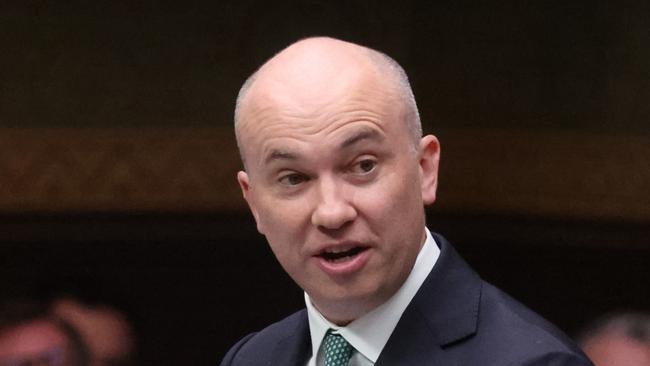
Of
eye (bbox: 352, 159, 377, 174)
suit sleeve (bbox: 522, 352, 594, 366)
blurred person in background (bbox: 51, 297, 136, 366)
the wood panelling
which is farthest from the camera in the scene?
the wood panelling

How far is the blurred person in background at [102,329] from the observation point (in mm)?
4520

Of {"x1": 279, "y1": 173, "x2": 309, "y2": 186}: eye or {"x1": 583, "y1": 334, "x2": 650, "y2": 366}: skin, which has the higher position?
{"x1": 583, "y1": 334, "x2": 650, "y2": 366}: skin

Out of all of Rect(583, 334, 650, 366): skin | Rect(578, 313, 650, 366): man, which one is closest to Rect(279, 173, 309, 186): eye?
Rect(583, 334, 650, 366): skin

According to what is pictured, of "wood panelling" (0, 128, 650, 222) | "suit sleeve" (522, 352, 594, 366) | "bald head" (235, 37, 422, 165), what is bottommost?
"suit sleeve" (522, 352, 594, 366)

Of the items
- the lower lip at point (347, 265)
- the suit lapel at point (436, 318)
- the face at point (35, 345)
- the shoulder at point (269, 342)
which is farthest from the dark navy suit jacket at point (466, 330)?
the face at point (35, 345)

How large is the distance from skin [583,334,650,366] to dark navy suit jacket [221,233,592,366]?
1357 mm

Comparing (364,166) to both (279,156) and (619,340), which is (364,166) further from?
(619,340)

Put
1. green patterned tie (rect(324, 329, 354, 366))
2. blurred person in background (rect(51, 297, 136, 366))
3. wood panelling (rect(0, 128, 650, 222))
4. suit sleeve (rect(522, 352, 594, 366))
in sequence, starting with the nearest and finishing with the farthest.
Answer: suit sleeve (rect(522, 352, 594, 366)), green patterned tie (rect(324, 329, 354, 366)), blurred person in background (rect(51, 297, 136, 366)), wood panelling (rect(0, 128, 650, 222))

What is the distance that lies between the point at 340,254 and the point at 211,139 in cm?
236

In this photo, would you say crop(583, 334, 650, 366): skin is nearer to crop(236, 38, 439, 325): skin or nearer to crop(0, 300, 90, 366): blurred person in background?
crop(0, 300, 90, 366): blurred person in background

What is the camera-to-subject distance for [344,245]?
7.69ft

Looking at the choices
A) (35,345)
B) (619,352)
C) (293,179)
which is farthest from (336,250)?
(35,345)

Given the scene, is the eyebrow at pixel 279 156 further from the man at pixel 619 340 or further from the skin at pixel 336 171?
the man at pixel 619 340

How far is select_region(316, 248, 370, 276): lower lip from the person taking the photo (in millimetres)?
2357
